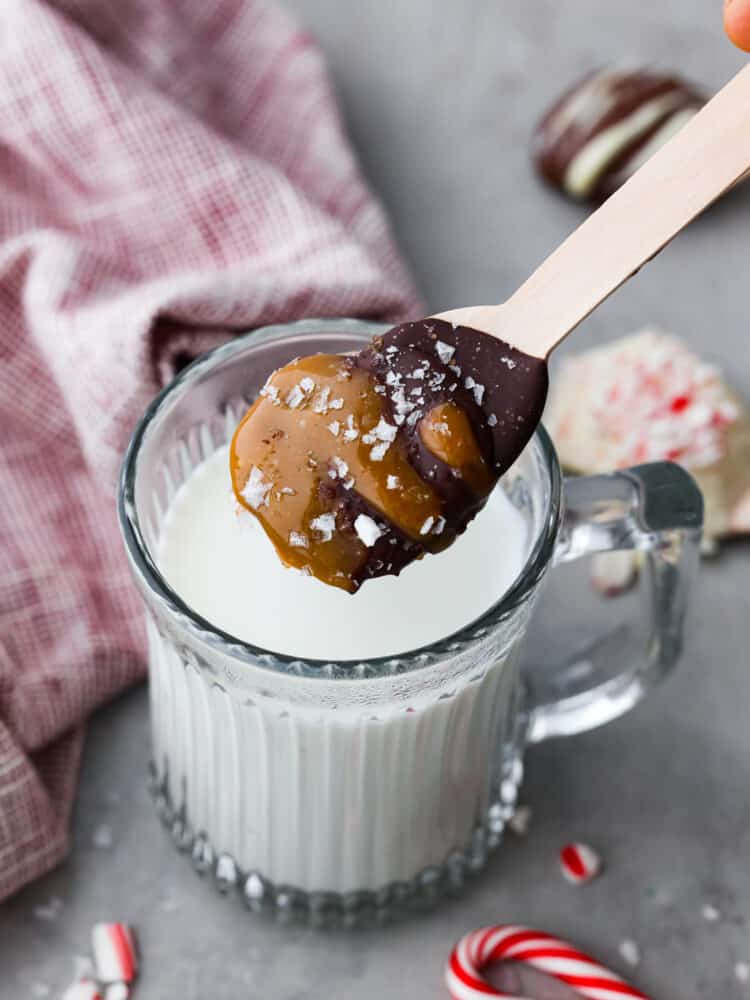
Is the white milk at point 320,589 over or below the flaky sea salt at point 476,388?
below

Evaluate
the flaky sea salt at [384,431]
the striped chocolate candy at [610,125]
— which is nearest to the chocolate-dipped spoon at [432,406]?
the flaky sea salt at [384,431]

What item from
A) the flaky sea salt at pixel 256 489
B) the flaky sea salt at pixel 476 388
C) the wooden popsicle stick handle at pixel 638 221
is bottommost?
the flaky sea salt at pixel 256 489

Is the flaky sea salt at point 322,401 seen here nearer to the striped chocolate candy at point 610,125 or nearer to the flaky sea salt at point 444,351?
the flaky sea salt at point 444,351

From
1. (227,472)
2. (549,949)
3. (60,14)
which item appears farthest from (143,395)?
(549,949)

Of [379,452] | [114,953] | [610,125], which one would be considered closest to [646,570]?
[379,452]

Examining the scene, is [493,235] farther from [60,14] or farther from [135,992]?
[135,992]

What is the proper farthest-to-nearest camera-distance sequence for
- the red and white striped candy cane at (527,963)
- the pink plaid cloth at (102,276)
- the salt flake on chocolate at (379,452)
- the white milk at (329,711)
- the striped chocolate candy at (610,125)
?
the striped chocolate candy at (610,125)
the pink plaid cloth at (102,276)
the red and white striped candy cane at (527,963)
the white milk at (329,711)
the salt flake on chocolate at (379,452)
